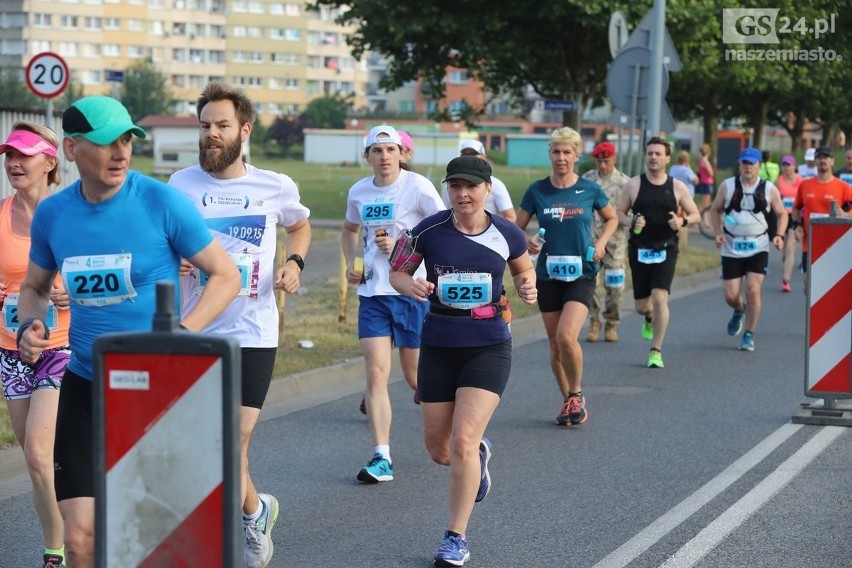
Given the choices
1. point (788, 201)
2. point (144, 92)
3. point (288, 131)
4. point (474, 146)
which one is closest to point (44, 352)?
point (474, 146)

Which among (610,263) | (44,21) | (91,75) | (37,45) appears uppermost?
(44,21)

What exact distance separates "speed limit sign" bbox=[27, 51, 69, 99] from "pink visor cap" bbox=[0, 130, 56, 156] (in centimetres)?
1642

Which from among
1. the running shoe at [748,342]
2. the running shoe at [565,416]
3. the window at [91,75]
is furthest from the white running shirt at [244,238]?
the window at [91,75]

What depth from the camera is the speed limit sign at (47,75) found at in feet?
72.3

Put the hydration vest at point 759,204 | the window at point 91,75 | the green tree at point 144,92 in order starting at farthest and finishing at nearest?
the window at point 91,75, the green tree at point 144,92, the hydration vest at point 759,204

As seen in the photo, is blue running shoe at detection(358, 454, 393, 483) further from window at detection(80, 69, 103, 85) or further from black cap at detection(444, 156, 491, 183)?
window at detection(80, 69, 103, 85)

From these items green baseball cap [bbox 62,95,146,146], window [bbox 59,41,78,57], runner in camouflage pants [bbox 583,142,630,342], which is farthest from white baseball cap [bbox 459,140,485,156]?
window [bbox 59,41,78,57]

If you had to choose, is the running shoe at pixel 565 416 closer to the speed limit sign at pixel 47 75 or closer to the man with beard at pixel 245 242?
the man with beard at pixel 245 242

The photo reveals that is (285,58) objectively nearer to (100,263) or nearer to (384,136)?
(384,136)

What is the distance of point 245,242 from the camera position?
6.17 meters

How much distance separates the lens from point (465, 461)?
6309mm

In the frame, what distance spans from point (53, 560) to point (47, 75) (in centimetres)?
1709

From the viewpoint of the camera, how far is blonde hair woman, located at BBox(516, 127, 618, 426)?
32.6 ft

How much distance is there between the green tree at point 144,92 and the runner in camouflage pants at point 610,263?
113782mm
